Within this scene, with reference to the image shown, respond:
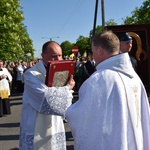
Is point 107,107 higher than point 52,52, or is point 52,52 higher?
point 52,52

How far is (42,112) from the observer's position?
9.37ft

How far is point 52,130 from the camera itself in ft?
9.89

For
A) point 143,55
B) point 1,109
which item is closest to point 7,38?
point 1,109

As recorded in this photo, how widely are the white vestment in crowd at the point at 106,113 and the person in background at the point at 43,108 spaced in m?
0.67

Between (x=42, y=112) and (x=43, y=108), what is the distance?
41 millimetres

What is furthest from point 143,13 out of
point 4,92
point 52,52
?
point 52,52

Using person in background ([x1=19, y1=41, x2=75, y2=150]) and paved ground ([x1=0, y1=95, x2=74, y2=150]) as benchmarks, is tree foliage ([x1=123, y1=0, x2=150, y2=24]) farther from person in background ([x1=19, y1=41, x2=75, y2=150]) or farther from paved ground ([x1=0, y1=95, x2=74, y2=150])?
person in background ([x1=19, y1=41, x2=75, y2=150])

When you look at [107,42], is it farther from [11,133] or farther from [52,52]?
[11,133]

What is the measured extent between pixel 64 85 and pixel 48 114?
36 cm

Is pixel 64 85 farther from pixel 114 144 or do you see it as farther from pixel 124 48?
pixel 124 48

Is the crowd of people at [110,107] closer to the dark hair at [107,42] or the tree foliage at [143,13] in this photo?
the dark hair at [107,42]

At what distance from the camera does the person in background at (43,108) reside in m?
2.84

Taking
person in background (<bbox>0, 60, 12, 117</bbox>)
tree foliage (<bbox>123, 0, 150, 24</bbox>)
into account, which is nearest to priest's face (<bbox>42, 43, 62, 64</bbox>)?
person in background (<bbox>0, 60, 12, 117</bbox>)

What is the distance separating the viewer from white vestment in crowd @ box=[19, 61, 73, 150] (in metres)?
2.84
